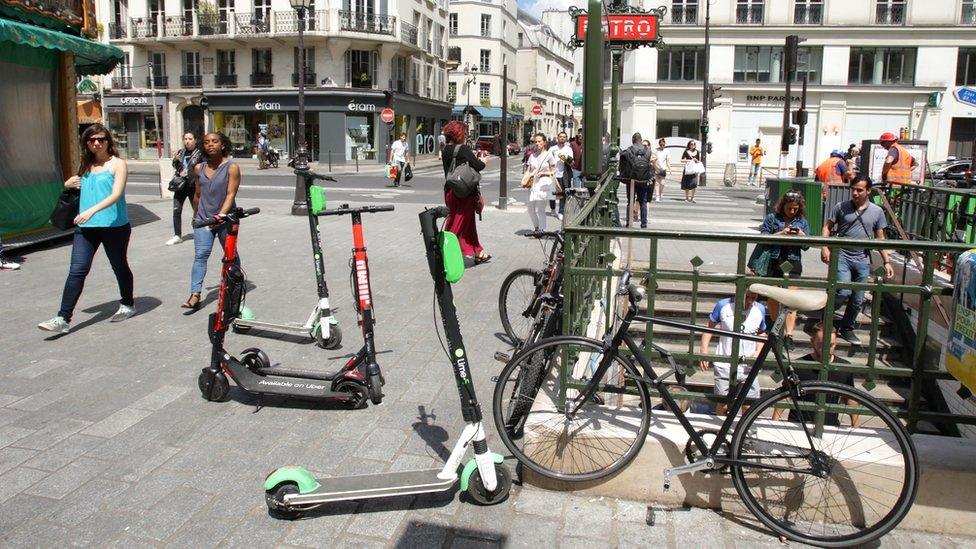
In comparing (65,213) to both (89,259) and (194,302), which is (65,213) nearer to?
(89,259)

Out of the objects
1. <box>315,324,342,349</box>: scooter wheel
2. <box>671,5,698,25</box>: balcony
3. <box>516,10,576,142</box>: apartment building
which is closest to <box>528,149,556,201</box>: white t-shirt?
<box>315,324,342,349</box>: scooter wheel

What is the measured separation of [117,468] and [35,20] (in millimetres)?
9272

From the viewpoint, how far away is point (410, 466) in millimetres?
4023

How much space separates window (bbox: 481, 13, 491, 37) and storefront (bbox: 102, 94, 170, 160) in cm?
2825

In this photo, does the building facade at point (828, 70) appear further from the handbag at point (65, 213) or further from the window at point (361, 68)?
the handbag at point (65, 213)

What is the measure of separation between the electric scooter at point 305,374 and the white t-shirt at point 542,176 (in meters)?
6.48

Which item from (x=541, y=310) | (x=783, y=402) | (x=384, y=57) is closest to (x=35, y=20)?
(x=541, y=310)

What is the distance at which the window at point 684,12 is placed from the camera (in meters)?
40.6

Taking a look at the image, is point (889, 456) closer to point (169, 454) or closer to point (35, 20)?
point (169, 454)

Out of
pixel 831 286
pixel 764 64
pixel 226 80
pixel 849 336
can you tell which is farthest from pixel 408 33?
pixel 831 286

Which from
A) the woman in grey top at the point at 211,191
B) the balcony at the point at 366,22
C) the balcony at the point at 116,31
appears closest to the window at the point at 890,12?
the balcony at the point at 366,22

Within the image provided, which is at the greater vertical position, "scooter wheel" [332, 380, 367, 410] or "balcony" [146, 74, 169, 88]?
"balcony" [146, 74, 169, 88]

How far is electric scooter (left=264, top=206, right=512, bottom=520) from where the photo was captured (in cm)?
342

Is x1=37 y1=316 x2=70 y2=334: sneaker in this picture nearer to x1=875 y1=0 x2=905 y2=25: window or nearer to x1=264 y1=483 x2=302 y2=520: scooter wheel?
x1=264 y1=483 x2=302 y2=520: scooter wheel
